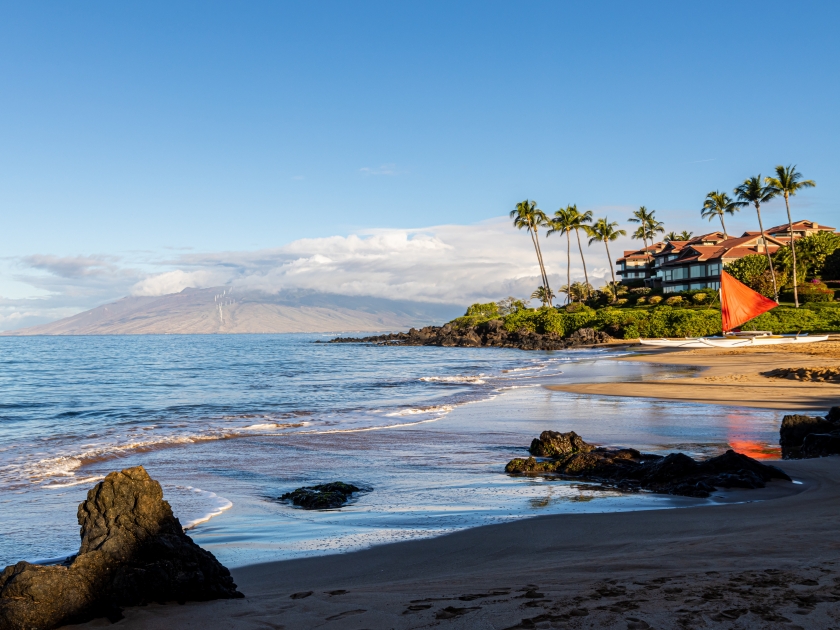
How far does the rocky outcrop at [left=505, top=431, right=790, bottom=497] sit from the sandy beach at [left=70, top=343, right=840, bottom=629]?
0.62 metres

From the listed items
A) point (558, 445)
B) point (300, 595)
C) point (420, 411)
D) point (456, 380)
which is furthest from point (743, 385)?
point (300, 595)

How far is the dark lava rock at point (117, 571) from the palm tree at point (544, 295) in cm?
10749

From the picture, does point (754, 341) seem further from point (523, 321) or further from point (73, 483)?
point (73, 483)

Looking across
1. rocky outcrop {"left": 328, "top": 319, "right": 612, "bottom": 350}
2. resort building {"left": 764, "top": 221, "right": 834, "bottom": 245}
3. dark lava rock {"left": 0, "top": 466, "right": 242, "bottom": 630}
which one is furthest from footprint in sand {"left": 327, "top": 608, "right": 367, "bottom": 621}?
resort building {"left": 764, "top": 221, "right": 834, "bottom": 245}

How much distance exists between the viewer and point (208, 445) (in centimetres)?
1503

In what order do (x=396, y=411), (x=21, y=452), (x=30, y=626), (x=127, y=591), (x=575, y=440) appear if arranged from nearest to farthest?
(x=30, y=626), (x=127, y=591), (x=575, y=440), (x=21, y=452), (x=396, y=411)

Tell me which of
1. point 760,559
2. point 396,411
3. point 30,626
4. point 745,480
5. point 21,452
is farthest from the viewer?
point 396,411

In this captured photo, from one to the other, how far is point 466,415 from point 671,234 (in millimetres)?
126866

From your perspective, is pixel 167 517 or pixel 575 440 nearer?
pixel 167 517

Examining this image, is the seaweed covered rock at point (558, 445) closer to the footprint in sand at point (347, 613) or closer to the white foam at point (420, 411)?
the footprint in sand at point (347, 613)

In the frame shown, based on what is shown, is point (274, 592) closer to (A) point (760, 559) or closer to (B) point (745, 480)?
(A) point (760, 559)

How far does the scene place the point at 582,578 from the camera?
4578 mm

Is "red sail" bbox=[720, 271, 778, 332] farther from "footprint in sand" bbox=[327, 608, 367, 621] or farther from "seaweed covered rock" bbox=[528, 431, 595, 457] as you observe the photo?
"footprint in sand" bbox=[327, 608, 367, 621]

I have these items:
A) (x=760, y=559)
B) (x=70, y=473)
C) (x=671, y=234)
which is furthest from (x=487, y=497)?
(x=671, y=234)
